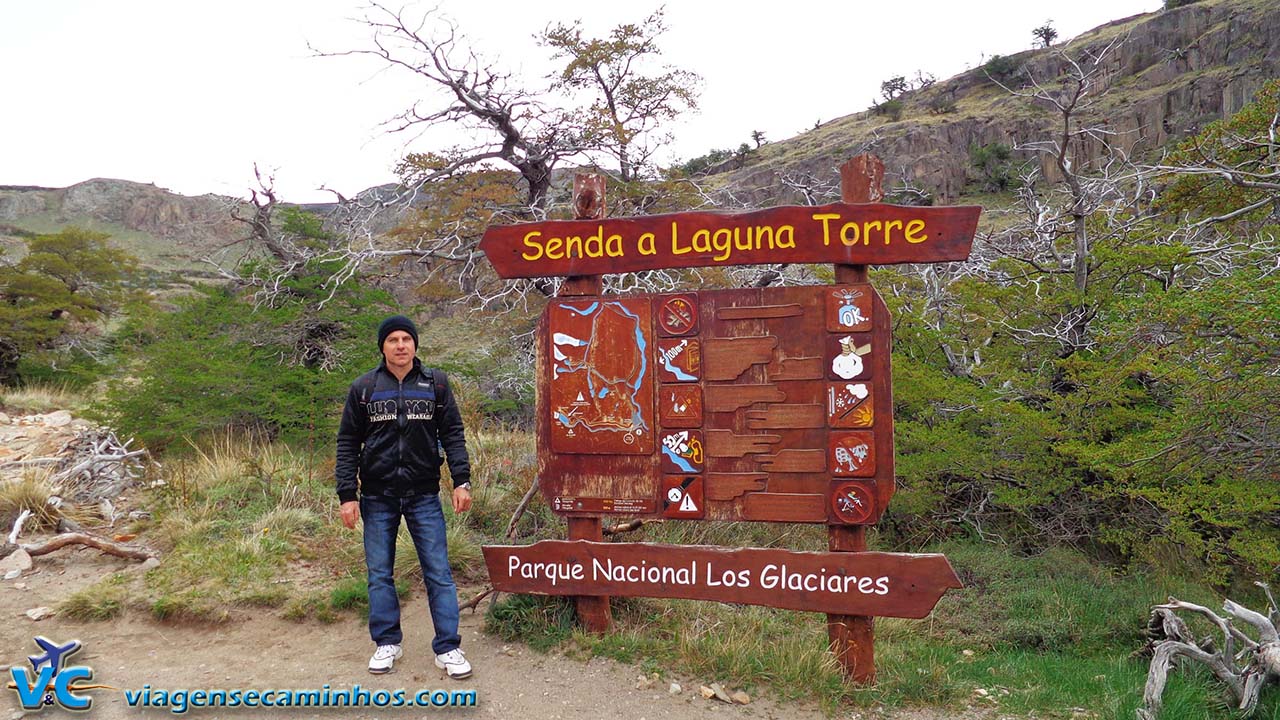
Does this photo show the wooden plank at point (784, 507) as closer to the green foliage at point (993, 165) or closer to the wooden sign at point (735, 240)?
the wooden sign at point (735, 240)

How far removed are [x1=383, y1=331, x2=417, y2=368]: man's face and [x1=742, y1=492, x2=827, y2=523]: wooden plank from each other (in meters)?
2.04

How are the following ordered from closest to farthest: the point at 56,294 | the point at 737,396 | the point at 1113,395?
the point at 737,396
the point at 1113,395
the point at 56,294

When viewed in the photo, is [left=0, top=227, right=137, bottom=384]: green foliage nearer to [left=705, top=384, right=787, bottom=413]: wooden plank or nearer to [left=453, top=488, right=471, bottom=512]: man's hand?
[left=453, top=488, right=471, bottom=512]: man's hand

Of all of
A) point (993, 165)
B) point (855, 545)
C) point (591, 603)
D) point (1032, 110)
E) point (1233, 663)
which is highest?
point (1032, 110)

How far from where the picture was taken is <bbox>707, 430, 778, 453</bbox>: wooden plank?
410cm

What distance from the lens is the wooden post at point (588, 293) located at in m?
4.38

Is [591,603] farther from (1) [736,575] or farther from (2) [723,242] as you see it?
(2) [723,242]

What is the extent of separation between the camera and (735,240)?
4113 millimetres

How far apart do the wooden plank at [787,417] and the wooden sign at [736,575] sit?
0.70 meters

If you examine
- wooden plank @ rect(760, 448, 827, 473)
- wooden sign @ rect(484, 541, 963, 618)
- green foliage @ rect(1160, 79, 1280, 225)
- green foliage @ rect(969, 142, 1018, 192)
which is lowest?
wooden sign @ rect(484, 541, 963, 618)

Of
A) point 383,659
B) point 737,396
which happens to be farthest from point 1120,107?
point 383,659

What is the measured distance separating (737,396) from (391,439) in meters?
1.94

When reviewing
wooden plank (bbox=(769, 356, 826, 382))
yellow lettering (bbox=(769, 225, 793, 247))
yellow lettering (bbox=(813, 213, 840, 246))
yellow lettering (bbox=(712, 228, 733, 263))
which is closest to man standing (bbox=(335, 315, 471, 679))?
yellow lettering (bbox=(712, 228, 733, 263))

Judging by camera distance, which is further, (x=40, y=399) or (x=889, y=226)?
(x=40, y=399)
